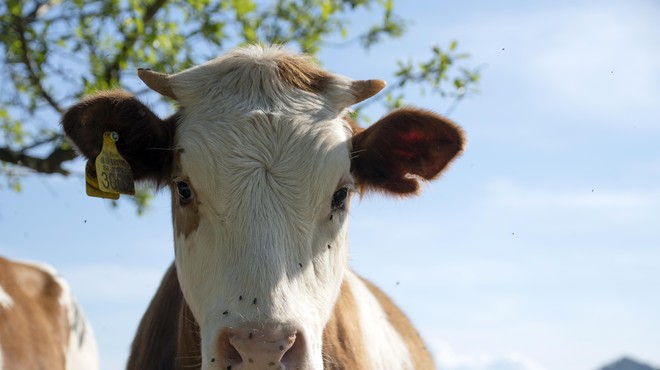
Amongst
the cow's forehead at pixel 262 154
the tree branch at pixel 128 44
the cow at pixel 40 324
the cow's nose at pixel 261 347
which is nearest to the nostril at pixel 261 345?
the cow's nose at pixel 261 347

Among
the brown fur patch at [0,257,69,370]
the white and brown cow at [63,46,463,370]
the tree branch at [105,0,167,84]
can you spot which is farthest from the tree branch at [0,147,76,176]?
the white and brown cow at [63,46,463,370]

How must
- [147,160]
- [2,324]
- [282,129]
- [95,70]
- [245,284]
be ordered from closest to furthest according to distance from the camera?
[245,284], [282,129], [147,160], [2,324], [95,70]

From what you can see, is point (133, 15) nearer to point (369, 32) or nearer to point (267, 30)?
point (267, 30)

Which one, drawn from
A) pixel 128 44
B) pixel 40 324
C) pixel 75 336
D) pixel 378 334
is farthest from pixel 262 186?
pixel 128 44

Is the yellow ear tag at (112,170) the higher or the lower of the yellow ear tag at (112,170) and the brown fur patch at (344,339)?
the higher

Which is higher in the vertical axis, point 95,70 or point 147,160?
point 95,70

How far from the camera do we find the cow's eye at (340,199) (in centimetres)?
411

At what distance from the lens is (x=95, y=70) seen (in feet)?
31.0

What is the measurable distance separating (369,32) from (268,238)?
21.0 ft

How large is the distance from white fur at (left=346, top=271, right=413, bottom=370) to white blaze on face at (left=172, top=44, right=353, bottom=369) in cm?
80

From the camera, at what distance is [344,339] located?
4.54 meters

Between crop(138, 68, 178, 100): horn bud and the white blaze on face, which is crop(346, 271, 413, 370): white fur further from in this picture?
crop(138, 68, 178, 100): horn bud

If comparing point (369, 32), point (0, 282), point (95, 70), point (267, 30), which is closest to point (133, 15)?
point (95, 70)

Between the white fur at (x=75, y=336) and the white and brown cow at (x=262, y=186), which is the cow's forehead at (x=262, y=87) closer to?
the white and brown cow at (x=262, y=186)
